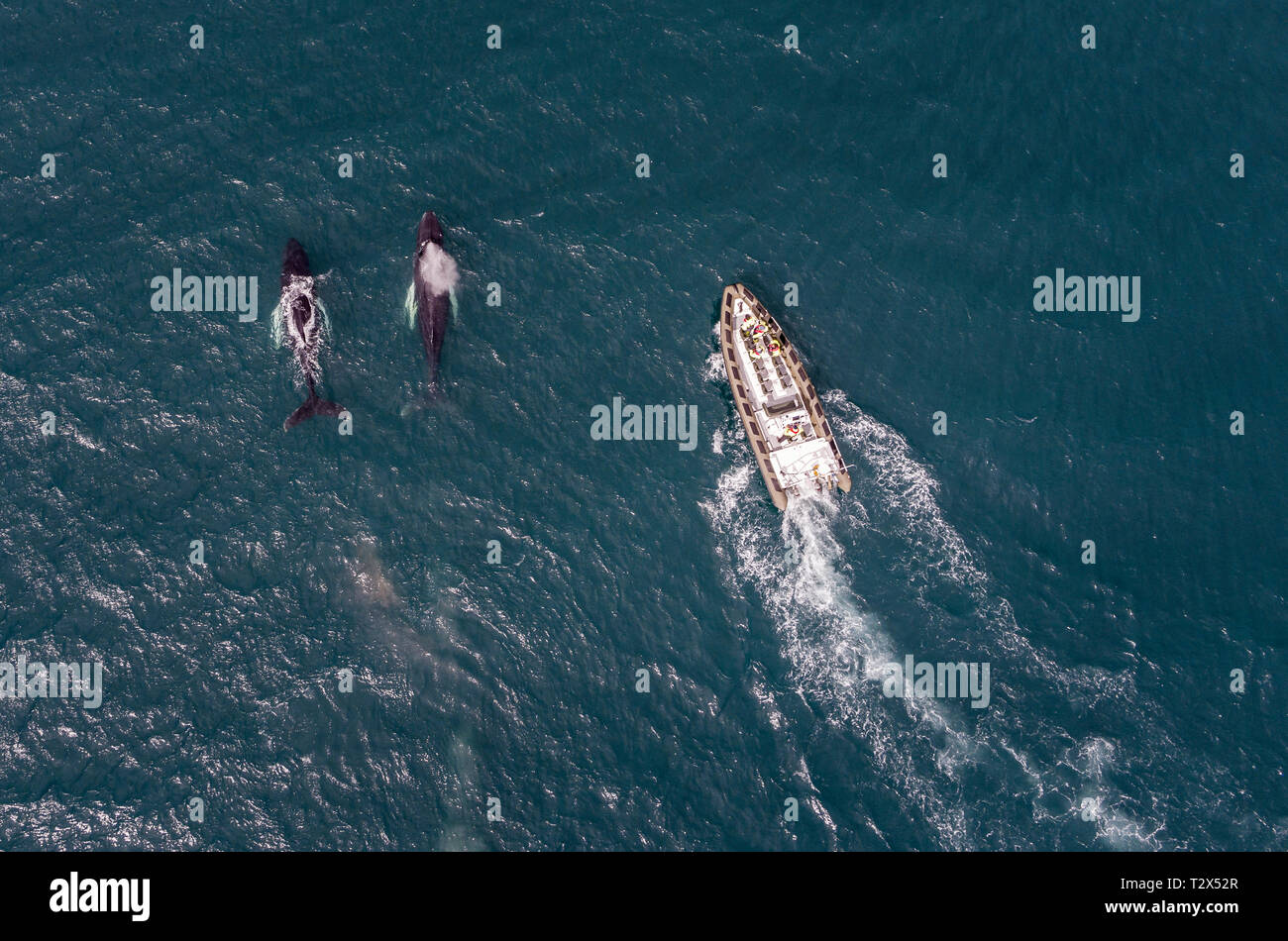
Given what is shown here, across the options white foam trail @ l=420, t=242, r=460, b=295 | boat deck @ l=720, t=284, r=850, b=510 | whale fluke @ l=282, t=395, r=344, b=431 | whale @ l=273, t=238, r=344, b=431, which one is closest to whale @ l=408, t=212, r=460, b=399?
white foam trail @ l=420, t=242, r=460, b=295

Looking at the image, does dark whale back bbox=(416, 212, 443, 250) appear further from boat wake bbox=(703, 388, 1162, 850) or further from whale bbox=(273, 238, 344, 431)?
boat wake bbox=(703, 388, 1162, 850)

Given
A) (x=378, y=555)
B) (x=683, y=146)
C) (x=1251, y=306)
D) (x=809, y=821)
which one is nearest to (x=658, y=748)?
(x=809, y=821)

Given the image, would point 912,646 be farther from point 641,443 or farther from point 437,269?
point 437,269

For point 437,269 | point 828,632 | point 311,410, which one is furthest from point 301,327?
point 828,632

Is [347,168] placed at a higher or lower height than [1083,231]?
higher

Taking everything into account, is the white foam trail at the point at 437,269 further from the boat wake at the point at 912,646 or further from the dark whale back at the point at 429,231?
the boat wake at the point at 912,646

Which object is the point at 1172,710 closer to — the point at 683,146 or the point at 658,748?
the point at 658,748
